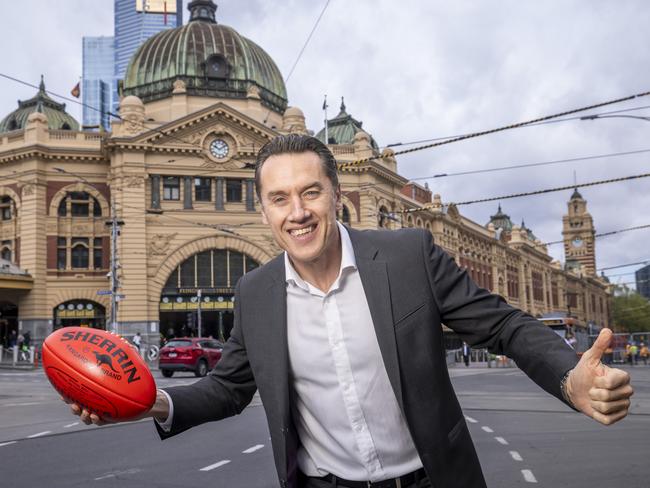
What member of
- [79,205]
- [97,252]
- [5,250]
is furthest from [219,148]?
[5,250]

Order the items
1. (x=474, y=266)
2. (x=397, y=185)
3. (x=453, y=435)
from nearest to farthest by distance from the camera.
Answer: (x=453, y=435)
(x=397, y=185)
(x=474, y=266)

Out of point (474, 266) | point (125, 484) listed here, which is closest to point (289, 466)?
point (125, 484)

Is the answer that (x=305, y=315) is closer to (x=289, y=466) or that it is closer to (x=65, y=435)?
(x=289, y=466)

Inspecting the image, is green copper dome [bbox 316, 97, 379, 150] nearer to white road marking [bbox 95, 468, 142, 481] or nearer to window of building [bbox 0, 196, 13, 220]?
window of building [bbox 0, 196, 13, 220]

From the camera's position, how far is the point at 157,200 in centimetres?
4559

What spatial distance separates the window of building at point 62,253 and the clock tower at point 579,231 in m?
123

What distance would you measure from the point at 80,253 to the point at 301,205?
46187 mm

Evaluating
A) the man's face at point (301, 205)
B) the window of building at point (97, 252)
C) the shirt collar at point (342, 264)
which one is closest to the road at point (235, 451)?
the shirt collar at point (342, 264)

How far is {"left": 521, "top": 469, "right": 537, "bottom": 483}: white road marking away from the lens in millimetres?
7576

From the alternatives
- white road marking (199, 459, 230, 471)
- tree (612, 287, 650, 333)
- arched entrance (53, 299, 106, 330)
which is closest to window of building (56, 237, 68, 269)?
arched entrance (53, 299, 106, 330)

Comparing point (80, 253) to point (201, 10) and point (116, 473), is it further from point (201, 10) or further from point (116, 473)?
point (116, 473)

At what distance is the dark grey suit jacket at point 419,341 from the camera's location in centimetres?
284

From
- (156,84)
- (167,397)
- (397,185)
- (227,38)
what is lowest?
(167,397)

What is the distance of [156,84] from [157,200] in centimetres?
1184
